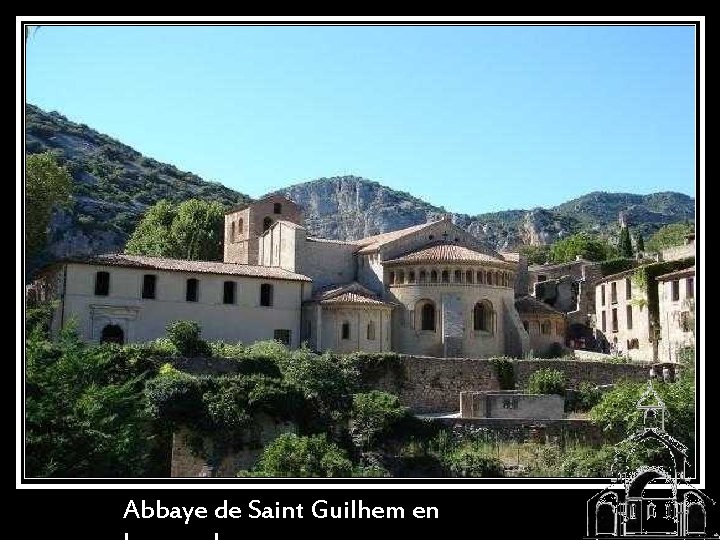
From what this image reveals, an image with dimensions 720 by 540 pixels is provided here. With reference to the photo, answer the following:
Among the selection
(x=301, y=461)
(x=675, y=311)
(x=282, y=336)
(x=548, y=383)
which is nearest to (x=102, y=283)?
(x=282, y=336)

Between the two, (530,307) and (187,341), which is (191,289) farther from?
(530,307)

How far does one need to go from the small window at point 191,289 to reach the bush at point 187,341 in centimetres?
502

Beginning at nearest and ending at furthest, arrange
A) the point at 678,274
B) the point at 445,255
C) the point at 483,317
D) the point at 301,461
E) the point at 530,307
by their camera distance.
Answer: the point at 301,461
the point at 445,255
the point at 483,317
the point at 678,274
the point at 530,307

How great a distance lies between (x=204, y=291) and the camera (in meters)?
41.5

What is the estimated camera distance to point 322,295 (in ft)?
145

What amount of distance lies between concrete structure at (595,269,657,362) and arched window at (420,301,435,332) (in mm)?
14053

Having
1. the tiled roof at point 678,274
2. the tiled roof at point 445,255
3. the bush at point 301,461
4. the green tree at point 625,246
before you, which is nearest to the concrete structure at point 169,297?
the tiled roof at point 445,255

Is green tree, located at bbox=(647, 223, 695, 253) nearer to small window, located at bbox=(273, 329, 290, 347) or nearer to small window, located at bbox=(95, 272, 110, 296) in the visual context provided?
small window, located at bbox=(273, 329, 290, 347)

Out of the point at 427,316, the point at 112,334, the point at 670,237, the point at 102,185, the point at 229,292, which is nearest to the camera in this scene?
the point at 112,334

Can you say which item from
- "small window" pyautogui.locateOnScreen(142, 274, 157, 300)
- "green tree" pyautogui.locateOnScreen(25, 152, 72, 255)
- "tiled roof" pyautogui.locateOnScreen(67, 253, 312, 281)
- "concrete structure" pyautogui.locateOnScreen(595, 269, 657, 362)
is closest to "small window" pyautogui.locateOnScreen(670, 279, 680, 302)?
"concrete structure" pyautogui.locateOnScreen(595, 269, 657, 362)

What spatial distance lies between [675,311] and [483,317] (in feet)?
35.9

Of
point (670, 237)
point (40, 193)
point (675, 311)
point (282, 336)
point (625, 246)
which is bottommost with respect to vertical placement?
point (282, 336)

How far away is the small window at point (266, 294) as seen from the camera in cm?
4316
